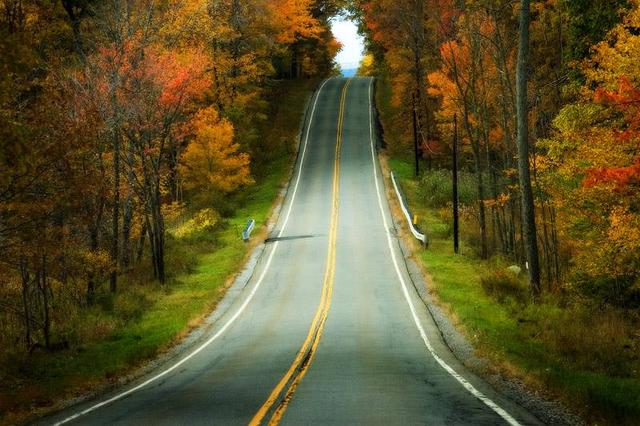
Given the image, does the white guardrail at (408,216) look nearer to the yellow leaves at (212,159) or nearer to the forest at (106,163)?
the forest at (106,163)

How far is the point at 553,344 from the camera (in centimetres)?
1698

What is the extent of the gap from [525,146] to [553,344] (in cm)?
694

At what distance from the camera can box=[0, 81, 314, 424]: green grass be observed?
14.0 meters

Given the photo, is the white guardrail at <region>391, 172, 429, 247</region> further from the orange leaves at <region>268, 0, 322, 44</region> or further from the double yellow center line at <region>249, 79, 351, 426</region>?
the orange leaves at <region>268, 0, 322, 44</region>

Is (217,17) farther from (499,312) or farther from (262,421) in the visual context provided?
(262,421)

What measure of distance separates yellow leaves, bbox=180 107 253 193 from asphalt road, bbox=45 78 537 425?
6.05m

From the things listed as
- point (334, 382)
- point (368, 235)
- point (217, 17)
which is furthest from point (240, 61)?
point (334, 382)

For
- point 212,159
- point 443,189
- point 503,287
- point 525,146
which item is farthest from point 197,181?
point 525,146

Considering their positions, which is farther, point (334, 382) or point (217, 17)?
point (217, 17)

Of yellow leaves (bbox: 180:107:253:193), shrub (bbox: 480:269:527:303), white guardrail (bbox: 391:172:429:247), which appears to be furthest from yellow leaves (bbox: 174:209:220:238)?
shrub (bbox: 480:269:527:303)

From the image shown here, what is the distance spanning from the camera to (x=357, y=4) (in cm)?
7656

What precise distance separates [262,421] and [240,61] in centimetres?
4659

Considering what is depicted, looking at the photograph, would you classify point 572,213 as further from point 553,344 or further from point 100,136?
point 100,136

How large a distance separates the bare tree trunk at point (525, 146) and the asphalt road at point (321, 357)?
4024 mm
